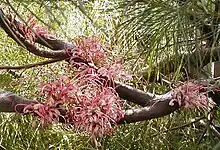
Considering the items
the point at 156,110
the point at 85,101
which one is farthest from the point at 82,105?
the point at 156,110

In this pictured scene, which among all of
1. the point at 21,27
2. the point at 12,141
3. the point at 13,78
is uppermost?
the point at 21,27

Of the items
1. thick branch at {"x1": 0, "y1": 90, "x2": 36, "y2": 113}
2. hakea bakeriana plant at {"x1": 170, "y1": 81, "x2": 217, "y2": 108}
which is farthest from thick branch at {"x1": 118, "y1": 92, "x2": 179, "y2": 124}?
thick branch at {"x1": 0, "y1": 90, "x2": 36, "y2": 113}

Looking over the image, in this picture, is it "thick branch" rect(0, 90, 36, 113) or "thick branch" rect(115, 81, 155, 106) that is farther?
"thick branch" rect(115, 81, 155, 106)

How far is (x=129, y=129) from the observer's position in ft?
3.73

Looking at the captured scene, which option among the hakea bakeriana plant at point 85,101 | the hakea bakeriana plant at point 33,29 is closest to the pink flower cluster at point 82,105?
the hakea bakeriana plant at point 85,101

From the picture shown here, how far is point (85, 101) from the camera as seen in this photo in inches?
30.5

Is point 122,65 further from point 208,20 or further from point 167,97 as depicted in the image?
point 208,20

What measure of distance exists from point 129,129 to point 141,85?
0.12 metres

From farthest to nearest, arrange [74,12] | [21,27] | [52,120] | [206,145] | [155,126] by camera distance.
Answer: [74,12], [155,126], [206,145], [21,27], [52,120]

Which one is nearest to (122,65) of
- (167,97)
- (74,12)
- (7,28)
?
(167,97)

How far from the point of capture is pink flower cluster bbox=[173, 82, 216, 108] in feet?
2.63

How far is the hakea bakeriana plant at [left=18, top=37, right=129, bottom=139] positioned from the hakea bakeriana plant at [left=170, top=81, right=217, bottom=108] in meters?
0.10

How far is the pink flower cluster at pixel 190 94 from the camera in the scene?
2.63ft

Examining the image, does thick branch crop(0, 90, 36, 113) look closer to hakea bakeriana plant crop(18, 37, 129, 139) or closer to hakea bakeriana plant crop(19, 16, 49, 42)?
hakea bakeriana plant crop(18, 37, 129, 139)
